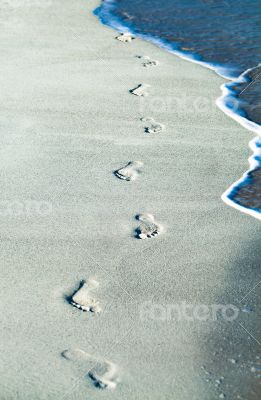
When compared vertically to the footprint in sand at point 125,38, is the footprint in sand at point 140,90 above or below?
above

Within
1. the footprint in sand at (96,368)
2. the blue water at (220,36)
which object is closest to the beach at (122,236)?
the footprint in sand at (96,368)

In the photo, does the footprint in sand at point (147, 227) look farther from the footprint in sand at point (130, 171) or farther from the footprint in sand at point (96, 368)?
the footprint in sand at point (96, 368)

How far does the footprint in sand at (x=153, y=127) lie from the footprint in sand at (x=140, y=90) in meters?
0.48

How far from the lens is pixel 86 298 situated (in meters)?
2.80

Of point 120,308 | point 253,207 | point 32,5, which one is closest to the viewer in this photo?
point 120,308

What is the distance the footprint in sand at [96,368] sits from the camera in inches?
93.4

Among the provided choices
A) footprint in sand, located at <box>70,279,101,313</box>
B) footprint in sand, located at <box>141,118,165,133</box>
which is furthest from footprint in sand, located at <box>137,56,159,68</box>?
footprint in sand, located at <box>70,279,101,313</box>

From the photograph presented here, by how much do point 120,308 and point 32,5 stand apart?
584 centimetres

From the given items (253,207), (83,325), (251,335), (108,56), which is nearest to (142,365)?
(83,325)

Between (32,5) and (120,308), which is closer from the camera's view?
(120,308)

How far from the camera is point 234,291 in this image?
9.47ft

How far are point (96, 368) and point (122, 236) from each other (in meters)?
0.94

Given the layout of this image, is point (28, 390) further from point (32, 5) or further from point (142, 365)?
point (32, 5)

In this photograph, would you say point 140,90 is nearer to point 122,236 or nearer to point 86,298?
point 122,236
